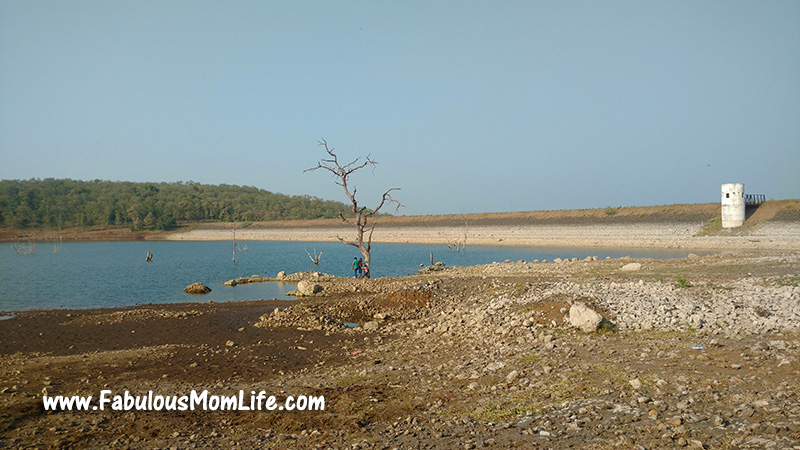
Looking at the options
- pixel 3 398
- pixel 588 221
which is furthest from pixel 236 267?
pixel 588 221

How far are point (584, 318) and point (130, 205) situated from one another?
10430cm

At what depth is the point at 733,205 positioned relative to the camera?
1758 inches

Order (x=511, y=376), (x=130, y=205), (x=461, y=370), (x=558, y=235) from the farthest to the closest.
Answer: (x=130, y=205), (x=558, y=235), (x=461, y=370), (x=511, y=376)

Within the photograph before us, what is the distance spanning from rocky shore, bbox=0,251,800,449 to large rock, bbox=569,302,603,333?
4cm

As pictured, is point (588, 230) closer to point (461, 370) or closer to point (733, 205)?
point (733, 205)

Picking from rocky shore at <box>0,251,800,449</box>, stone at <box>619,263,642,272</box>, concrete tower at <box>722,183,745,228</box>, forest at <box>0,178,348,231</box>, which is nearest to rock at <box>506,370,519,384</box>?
rocky shore at <box>0,251,800,449</box>

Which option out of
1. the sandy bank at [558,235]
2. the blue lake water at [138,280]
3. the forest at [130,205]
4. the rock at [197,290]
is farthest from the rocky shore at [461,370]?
the forest at [130,205]

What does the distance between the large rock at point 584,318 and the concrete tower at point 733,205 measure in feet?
142

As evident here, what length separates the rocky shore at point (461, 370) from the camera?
5465mm

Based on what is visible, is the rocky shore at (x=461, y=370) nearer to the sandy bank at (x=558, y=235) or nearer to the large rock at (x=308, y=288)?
the large rock at (x=308, y=288)

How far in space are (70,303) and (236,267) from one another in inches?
656

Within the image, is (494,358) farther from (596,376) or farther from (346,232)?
(346,232)

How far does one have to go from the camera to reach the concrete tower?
44.4m

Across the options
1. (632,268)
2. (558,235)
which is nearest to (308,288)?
(632,268)
